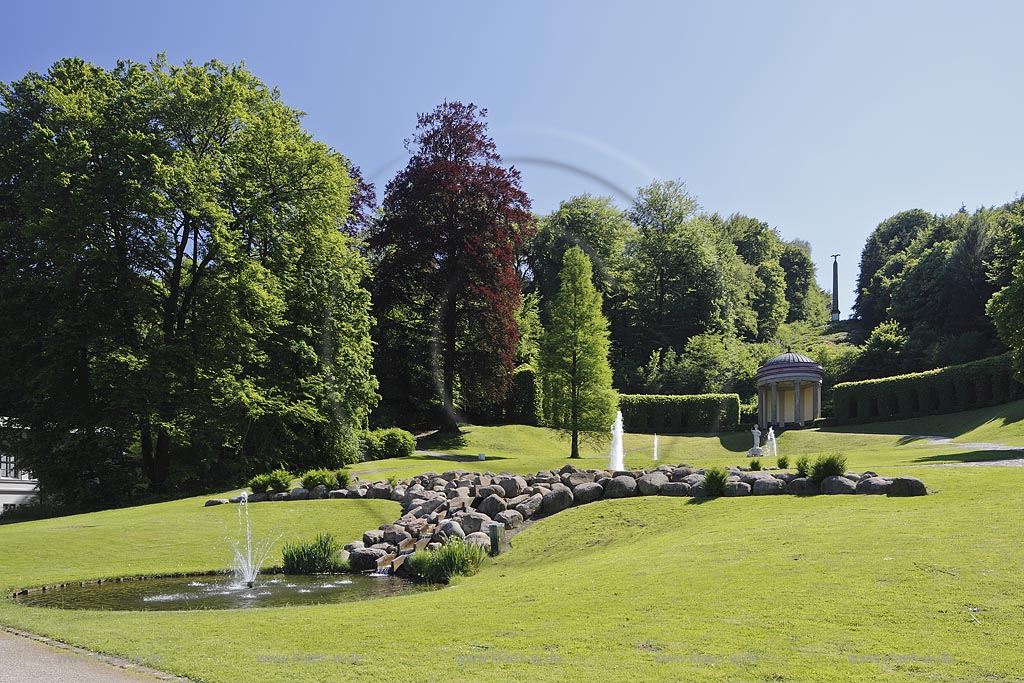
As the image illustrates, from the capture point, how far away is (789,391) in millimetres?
59406

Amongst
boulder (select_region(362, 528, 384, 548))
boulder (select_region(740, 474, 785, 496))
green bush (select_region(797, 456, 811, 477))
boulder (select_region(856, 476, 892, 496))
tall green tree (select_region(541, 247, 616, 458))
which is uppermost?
tall green tree (select_region(541, 247, 616, 458))

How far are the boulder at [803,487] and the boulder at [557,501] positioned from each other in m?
4.95

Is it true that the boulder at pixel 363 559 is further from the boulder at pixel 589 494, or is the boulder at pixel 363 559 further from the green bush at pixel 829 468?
the green bush at pixel 829 468

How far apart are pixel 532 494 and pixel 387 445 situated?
18446mm

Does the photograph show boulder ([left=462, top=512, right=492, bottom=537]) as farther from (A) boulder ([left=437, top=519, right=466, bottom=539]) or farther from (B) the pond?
(B) the pond

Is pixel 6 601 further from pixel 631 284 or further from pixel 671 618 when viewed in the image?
pixel 631 284

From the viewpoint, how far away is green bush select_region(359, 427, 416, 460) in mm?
36062

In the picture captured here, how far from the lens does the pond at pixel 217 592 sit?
1267 centimetres

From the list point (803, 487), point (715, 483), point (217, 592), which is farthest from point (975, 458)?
point (217, 592)

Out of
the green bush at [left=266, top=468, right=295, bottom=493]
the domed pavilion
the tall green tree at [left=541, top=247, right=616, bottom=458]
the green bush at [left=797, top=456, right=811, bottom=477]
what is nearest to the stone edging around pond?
the green bush at [left=797, top=456, right=811, bottom=477]

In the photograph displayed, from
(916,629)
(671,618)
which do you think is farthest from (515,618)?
(916,629)

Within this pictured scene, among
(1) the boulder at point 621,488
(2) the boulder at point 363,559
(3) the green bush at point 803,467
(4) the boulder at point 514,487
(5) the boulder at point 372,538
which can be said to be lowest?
(2) the boulder at point 363,559

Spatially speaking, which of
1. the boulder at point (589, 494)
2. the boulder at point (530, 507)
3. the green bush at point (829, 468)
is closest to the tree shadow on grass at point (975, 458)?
the green bush at point (829, 468)

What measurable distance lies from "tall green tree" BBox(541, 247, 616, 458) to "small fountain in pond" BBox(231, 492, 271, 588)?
72.3 feet
